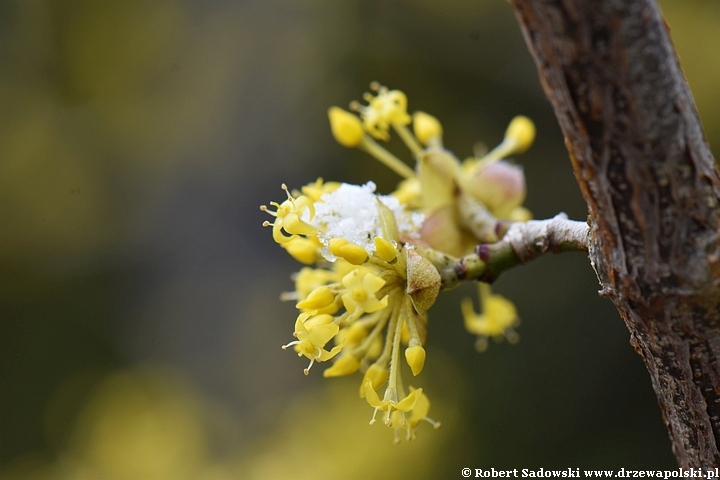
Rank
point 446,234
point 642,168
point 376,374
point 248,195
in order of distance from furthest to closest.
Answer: point 248,195 → point 446,234 → point 376,374 → point 642,168

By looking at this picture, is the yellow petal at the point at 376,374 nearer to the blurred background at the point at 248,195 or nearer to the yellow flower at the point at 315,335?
the yellow flower at the point at 315,335

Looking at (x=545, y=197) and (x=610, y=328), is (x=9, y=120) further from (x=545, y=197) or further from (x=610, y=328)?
(x=610, y=328)

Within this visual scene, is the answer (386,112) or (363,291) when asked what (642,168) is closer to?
(363,291)

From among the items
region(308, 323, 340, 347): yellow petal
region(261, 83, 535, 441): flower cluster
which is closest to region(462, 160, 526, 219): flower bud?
region(261, 83, 535, 441): flower cluster

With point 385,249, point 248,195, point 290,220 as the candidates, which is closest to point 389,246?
point 385,249

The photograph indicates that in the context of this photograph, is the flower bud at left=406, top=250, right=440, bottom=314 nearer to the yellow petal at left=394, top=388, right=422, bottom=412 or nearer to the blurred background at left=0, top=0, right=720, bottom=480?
the yellow petal at left=394, top=388, right=422, bottom=412
